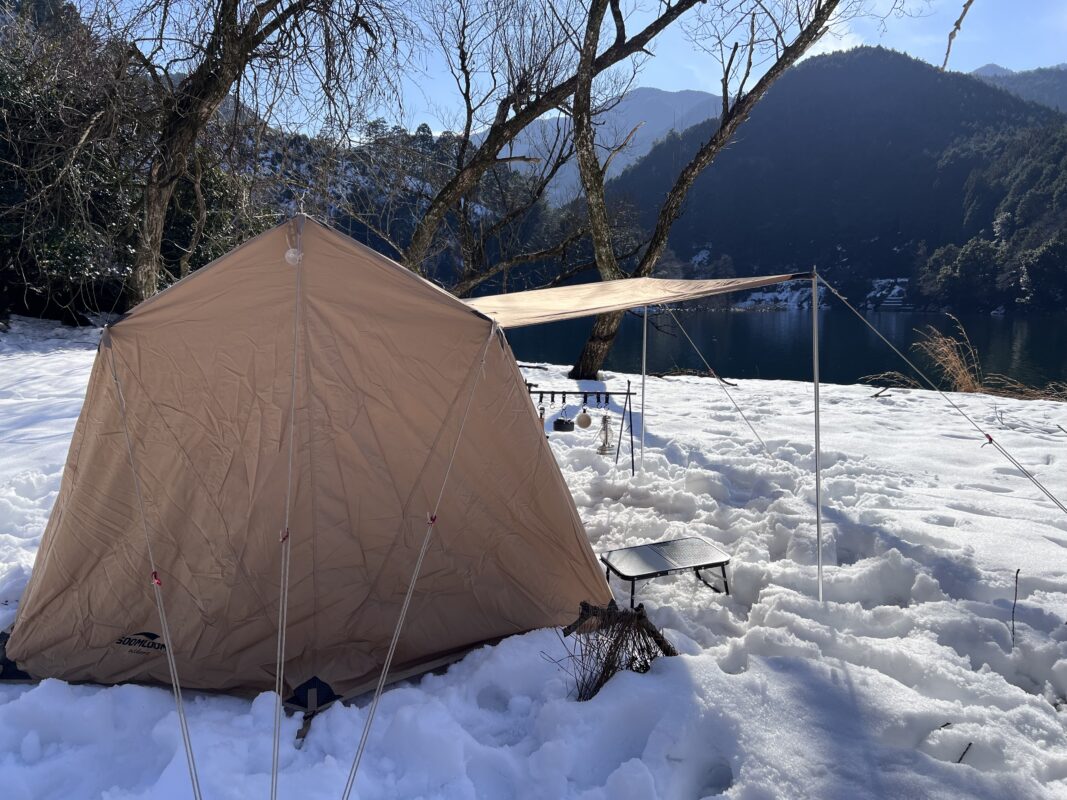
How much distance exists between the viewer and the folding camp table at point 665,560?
3040 mm

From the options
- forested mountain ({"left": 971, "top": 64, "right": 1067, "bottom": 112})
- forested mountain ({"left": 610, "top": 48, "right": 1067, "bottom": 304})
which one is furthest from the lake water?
forested mountain ({"left": 971, "top": 64, "right": 1067, "bottom": 112})

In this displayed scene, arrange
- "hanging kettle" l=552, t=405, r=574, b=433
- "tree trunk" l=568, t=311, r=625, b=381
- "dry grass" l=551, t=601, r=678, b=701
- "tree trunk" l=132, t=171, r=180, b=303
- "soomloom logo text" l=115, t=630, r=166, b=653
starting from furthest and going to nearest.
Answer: "tree trunk" l=568, t=311, r=625, b=381
"hanging kettle" l=552, t=405, r=574, b=433
"tree trunk" l=132, t=171, r=180, b=303
"soomloom logo text" l=115, t=630, r=166, b=653
"dry grass" l=551, t=601, r=678, b=701

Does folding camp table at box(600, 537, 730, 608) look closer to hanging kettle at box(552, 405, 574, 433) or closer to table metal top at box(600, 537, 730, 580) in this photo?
table metal top at box(600, 537, 730, 580)

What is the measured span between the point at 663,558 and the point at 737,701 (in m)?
1.12

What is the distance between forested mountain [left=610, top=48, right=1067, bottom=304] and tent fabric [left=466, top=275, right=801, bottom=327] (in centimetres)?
4165

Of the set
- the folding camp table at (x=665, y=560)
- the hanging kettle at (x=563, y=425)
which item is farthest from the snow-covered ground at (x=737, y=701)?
the hanging kettle at (x=563, y=425)

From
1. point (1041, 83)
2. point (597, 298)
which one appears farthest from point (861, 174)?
point (597, 298)

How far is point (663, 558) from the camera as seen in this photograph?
320 cm

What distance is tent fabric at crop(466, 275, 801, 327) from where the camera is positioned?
3.11 m

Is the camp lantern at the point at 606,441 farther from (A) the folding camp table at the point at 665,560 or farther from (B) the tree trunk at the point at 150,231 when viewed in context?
(B) the tree trunk at the point at 150,231

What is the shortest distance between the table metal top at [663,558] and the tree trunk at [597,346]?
5367mm

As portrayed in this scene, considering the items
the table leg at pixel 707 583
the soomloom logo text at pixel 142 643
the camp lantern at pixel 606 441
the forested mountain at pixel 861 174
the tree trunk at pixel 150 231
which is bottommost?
the table leg at pixel 707 583

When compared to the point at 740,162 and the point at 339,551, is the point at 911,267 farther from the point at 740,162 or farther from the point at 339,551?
the point at 339,551

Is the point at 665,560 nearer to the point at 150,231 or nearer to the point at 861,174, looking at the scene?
the point at 150,231
